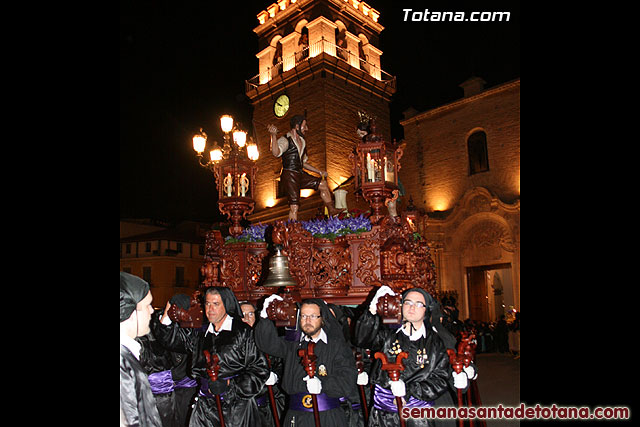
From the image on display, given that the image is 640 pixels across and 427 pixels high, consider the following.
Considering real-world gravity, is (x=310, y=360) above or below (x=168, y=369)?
above

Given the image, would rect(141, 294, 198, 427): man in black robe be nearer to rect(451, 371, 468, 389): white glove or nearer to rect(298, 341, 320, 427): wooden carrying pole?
rect(298, 341, 320, 427): wooden carrying pole

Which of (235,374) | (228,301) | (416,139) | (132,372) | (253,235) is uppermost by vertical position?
(416,139)

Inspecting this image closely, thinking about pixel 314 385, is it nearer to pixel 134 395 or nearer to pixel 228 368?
pixel 228 368

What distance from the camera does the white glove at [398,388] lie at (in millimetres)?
4105

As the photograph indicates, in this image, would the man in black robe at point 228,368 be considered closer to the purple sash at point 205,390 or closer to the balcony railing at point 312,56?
the purple sash at point 205,390

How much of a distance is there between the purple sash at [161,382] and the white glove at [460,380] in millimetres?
3471

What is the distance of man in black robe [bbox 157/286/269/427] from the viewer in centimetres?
489

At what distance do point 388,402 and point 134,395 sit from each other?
246cm

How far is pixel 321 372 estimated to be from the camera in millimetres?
4469

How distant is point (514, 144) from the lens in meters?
19.5

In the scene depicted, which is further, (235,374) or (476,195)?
(476,195)

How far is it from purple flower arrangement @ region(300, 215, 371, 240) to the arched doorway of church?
14.3m

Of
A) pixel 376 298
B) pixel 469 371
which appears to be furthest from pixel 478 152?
pixel 469 371

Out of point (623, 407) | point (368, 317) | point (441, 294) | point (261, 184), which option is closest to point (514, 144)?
point (441, 294)
